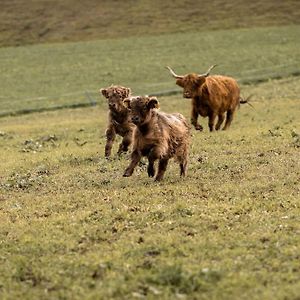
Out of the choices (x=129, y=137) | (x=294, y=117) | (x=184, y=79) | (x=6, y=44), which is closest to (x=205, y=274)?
(x=129, y=137)

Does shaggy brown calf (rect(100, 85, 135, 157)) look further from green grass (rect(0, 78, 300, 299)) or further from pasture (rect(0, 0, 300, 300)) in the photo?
pasture (rect(0, 0, 300, 300))

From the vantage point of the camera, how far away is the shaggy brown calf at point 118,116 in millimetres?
16203

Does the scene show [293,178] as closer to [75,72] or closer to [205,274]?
[205,274]

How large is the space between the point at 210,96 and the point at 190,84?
1007 millimetres

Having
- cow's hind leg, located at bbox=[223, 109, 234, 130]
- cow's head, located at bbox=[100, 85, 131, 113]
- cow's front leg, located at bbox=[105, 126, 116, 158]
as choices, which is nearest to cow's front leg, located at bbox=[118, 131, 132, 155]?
cow's front leg, located at bbox=[105, 126, 116, 158]

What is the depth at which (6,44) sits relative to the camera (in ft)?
206

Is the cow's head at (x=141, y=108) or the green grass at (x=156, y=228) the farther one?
the cow's head at (x=141, y=108)

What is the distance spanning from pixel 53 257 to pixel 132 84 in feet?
108

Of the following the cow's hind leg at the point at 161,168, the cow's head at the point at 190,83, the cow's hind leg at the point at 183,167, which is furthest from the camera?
the cow's head at the point at 190,83

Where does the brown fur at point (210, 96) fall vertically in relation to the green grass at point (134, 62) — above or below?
above

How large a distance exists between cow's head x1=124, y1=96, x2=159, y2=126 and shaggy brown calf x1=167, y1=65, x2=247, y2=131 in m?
7.59

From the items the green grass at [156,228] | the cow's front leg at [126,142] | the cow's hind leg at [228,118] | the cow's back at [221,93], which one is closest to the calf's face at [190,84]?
the cow's back at [221,93]

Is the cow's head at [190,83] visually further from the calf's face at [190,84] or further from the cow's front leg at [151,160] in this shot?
the cow's front leg at [151,160]

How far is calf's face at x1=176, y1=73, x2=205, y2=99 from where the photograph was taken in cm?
1994
